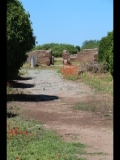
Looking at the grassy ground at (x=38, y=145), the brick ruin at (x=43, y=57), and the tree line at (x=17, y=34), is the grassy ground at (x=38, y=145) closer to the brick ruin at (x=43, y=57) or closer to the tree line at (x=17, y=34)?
the tree line at (x=17, y=34)

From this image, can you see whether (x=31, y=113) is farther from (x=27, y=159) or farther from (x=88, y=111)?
(x=27, y=159)

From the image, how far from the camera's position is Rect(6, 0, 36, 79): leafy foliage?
10.7m

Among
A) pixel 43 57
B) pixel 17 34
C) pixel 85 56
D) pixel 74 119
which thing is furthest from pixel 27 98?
pixel 85 56

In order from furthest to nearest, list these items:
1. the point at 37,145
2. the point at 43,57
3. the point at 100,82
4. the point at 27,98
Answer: the point at 43,57 → the point at 100,82 → the point at 27,98 → the point at 37,145

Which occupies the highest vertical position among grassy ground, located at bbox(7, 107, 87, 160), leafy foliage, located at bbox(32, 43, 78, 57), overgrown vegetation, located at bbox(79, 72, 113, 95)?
leafy foliage, located at bbox(32, 43, 78, 57)

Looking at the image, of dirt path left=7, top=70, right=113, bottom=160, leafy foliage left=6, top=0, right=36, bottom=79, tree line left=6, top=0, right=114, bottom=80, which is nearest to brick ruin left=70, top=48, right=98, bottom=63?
dirt path left=7, top=70, right=113, bottom=160

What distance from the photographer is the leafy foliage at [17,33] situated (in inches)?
420

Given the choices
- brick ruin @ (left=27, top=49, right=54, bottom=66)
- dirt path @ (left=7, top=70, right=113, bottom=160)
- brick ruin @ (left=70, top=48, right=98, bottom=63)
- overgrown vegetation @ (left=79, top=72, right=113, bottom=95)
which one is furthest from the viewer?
brick ruin @ (left=70, top=48, right=98, bottom=63)

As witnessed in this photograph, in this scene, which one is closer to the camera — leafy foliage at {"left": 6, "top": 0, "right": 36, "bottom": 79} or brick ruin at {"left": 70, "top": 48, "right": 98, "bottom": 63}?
leafy foliage at {"left": 6, "top": 0, "right": 36, "bottom": 79}

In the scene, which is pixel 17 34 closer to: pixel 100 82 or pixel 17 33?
pixel 17 33

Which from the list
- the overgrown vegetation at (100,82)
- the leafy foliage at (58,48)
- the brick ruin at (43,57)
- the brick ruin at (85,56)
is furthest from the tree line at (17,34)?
the leafy foliage at (58,48)

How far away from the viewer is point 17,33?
10820 millimetres

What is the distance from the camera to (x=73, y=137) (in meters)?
6.46

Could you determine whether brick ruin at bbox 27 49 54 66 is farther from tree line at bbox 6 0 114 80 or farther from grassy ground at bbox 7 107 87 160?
grassy ground at bbox 7 107 87 160
